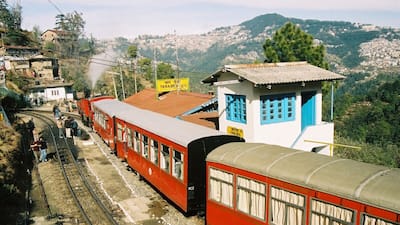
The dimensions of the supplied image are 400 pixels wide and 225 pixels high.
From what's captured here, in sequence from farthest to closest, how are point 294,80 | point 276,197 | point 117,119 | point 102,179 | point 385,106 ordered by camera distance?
point 385,106 < point 117,119 < point 102,179 < point 294,80 < point 276,197

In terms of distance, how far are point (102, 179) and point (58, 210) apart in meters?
3.82

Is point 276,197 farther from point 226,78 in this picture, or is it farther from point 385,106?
point 385,106

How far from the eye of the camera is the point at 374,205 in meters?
6.23

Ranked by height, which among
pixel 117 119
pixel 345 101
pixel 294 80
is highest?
pixel 294 80

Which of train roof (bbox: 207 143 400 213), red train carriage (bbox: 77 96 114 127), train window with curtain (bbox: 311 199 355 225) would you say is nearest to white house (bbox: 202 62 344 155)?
train roof (bbox: 207 143 400 213)

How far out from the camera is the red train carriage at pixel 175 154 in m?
11.3

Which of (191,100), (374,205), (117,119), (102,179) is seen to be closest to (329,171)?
(374,205)

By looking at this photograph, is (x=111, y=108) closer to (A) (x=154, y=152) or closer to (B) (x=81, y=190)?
(B) (x=81, y=190)

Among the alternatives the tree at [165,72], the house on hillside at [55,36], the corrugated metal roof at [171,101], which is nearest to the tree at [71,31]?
the house on hillside at [55,36]

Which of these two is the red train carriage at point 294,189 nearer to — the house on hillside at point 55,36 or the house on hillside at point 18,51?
the house on hillside at point 18,51

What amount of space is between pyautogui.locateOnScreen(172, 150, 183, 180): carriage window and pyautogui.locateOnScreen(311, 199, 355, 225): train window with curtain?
5.15 meters

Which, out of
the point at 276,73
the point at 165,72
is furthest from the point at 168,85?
the point at 165,72

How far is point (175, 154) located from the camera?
12.1 meters

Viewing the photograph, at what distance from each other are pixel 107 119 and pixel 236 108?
828cm
